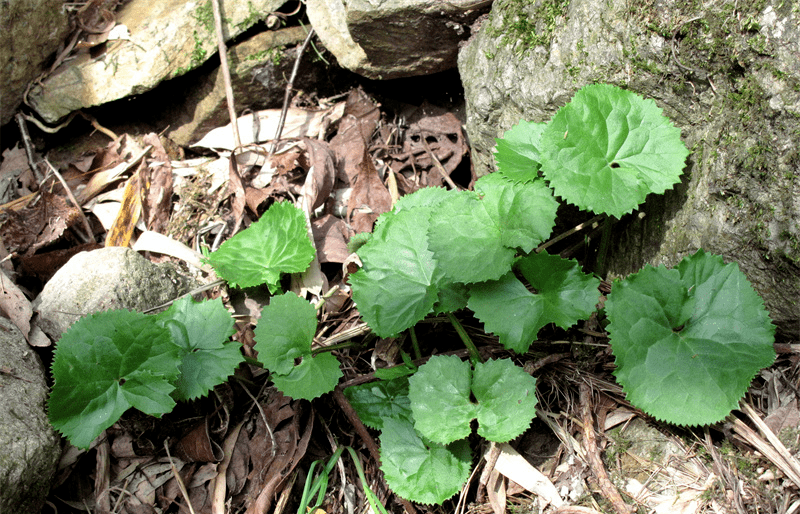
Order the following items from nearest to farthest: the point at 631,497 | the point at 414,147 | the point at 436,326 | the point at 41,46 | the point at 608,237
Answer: the point at 631,497 < the point at 608,237 < the point at 436,326 < the point at 414,147 < the point at 41,46

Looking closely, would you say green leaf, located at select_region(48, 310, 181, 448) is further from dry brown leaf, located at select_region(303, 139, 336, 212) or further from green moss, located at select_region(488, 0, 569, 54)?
green moss, located at select_region(488, 0, 569, 54)

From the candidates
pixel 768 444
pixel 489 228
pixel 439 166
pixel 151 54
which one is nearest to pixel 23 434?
pixel 489 228

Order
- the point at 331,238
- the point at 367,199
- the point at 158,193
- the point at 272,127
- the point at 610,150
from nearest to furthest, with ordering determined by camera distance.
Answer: the point at 610,150
the point at 331,238
the point at 367,199
the point at 158,193
the point at 272,127

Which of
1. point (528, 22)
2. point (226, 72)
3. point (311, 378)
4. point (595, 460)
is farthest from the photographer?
point (226, 72)

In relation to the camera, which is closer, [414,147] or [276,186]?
[276,186]

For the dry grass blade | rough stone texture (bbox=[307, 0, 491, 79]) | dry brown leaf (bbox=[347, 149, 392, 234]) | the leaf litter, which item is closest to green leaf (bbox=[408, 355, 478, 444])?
the leaf litter

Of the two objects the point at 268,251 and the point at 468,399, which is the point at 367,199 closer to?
the point at 268,251

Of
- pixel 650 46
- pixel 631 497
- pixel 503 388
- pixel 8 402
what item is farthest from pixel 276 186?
pixel 631 497

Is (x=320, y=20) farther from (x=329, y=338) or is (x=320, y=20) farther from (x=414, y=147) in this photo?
(x=329, y=338)
